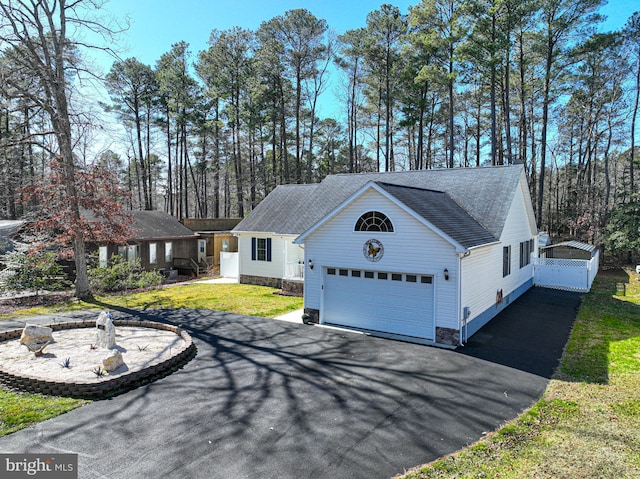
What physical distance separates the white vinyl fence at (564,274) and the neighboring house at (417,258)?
4.66 m

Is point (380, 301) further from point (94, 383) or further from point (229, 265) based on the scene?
point (229, 265)

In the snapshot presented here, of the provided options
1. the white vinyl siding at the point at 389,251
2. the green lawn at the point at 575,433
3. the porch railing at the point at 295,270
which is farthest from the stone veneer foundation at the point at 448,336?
the porch railing at the point at 295,270

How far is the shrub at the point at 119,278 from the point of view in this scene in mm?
17812

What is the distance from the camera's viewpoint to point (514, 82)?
29.3 m

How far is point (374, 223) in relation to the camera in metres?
11.7

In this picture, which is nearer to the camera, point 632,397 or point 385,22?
point 632,397

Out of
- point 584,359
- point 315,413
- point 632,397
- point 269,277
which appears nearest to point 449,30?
point 269,277

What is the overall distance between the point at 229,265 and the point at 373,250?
1300 cm

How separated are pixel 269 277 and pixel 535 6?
23237mm

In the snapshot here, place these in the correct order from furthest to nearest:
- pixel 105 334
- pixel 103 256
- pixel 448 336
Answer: pixel 103 256 → pixel 448 336 → pixel 105 334

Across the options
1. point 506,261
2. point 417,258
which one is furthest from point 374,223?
point 506,261

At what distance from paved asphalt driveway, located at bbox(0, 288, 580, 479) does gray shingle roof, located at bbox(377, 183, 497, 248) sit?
121 inches

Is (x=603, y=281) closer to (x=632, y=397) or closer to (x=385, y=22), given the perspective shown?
(x=632, y=397)

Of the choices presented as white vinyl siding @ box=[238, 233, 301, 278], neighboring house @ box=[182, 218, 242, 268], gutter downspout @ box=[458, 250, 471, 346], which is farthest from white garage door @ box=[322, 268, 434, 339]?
neighboring house @ box=[182, 218, 242, 268]
